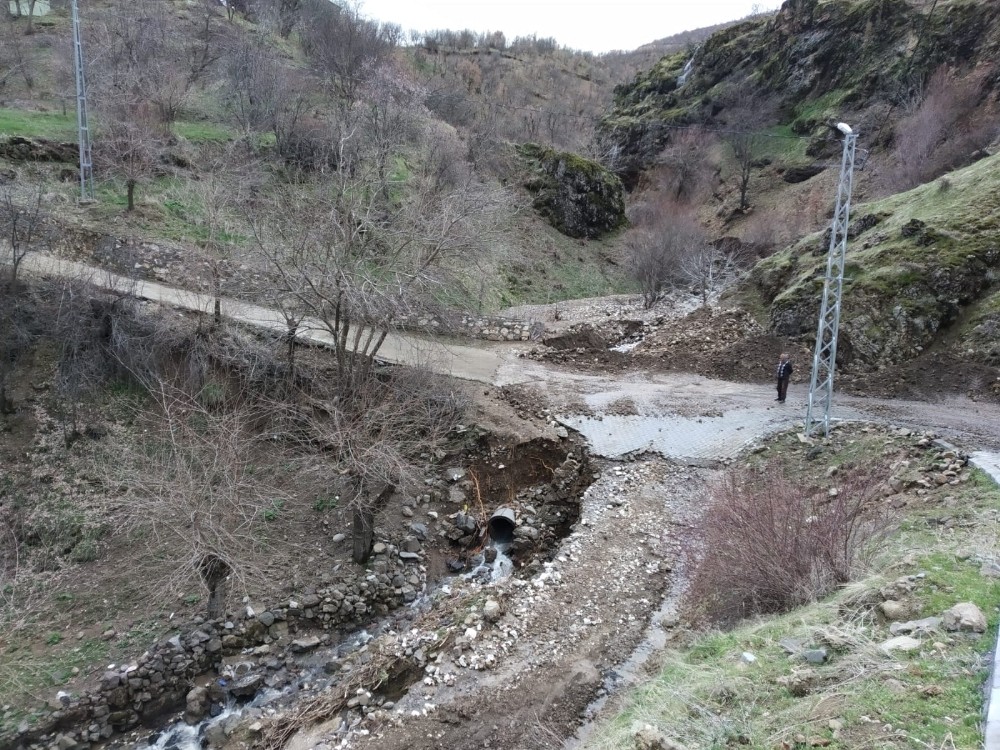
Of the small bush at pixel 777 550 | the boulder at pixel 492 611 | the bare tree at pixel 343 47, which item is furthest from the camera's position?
the bare tree at pixel 343 47

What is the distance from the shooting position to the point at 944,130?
76.6ft

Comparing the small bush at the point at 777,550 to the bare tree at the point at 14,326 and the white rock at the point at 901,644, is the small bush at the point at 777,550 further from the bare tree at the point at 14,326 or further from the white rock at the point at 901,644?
the bare tree at the point at 14,326

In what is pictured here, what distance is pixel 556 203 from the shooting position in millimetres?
29844

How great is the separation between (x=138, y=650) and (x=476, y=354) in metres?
10.7

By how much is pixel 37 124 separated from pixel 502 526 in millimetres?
19720

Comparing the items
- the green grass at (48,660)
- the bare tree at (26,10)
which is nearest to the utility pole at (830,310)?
the green grass at (48,660)

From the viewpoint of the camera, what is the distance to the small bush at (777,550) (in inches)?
260

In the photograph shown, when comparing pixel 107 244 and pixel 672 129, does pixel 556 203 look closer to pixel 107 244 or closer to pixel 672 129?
pixel 672 129

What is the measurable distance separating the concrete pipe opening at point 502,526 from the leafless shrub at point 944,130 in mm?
19966

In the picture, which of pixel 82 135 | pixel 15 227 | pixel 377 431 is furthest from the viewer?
pixel 82 135

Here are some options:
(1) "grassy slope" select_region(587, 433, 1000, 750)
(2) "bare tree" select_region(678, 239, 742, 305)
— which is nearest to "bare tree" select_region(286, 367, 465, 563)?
(1) "grassy slope" select_region(587, 433, 1000, 750)

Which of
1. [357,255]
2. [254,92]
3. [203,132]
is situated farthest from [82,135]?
[357,255]

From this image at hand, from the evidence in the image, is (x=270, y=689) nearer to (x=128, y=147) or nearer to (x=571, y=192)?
(x=128, y=147)

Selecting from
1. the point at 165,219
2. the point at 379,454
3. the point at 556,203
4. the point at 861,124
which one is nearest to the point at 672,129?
the point at 861,124
